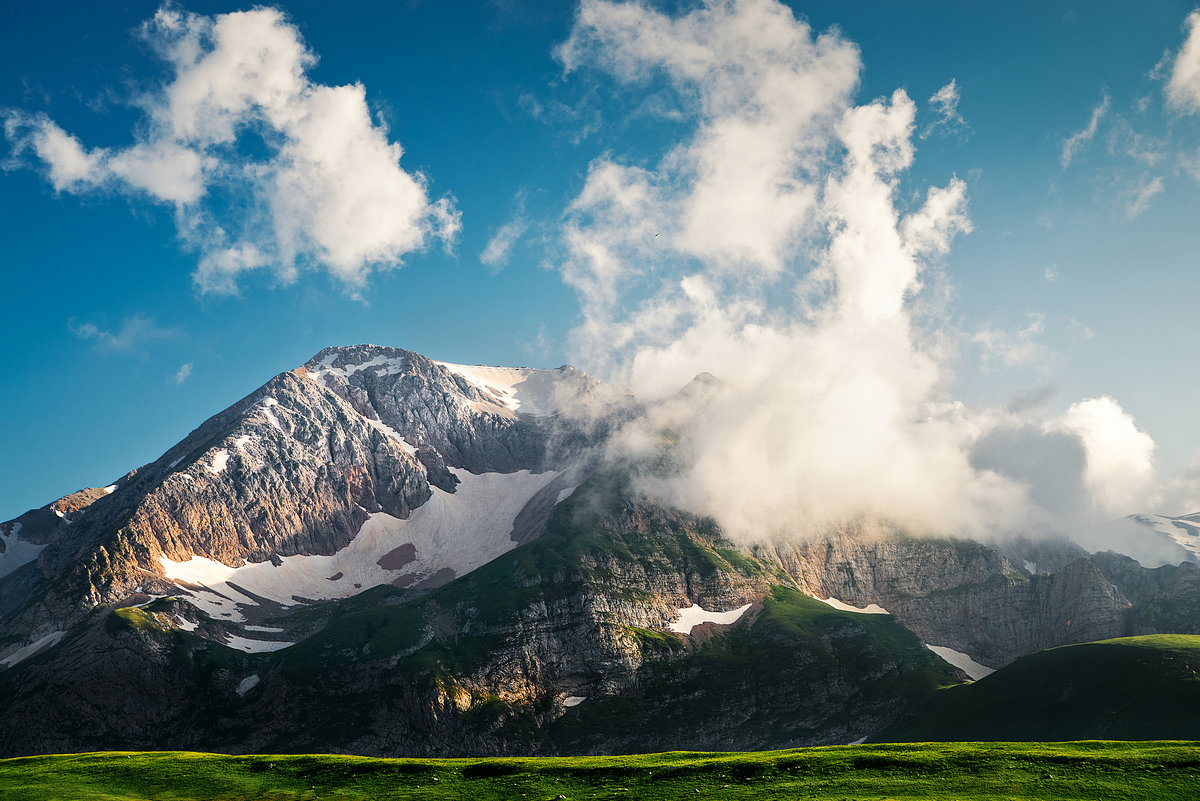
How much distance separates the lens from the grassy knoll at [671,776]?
2739 inches

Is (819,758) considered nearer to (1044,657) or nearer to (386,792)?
(386,792)

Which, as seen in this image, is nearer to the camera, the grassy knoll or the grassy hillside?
the grassy knoll

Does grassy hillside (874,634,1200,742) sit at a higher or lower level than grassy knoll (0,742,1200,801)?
lower

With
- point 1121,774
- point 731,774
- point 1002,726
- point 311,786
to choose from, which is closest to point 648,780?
point 731,774

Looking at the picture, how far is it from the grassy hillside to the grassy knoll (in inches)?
2918

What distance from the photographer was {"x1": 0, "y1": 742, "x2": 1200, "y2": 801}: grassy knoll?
69562 mm

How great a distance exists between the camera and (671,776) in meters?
78.5

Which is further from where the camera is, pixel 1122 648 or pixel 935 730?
pixel 935 730

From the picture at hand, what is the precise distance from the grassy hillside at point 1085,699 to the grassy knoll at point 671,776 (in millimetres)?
74119

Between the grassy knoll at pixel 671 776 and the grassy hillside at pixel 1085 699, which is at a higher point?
the grassy knoll at pixel 671 776

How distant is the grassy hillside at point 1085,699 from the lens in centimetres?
14200

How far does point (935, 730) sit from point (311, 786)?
150165 millimetres

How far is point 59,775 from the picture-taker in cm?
8350

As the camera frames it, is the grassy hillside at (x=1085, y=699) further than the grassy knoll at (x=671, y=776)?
Yes
